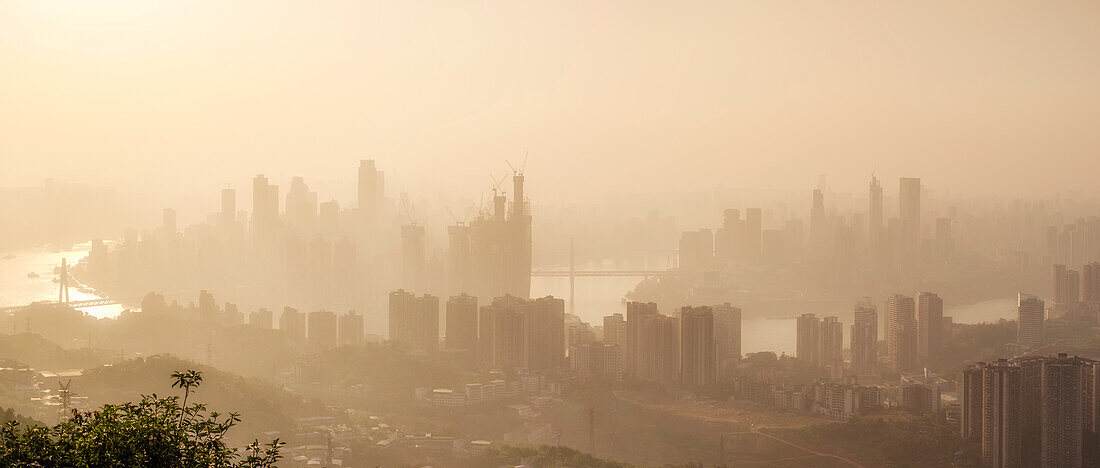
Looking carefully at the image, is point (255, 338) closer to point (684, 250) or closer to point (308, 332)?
point (308, 332)

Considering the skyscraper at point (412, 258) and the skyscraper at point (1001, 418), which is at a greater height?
the skyscraper at point (412, 258)

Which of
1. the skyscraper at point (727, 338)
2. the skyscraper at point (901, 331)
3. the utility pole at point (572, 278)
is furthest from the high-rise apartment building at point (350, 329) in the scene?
the skyscraper at point (901, 331)

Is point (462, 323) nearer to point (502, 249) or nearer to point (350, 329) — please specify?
point (350, 329)

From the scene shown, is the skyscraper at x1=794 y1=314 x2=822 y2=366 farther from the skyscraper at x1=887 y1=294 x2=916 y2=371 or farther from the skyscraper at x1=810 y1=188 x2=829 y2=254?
the skyscraper at x1=810 y1=188 x2=829 y2=254

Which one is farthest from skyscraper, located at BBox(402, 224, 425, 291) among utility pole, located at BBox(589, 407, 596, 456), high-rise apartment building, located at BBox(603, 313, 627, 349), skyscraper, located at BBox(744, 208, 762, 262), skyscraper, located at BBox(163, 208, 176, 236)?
utility pole, located at BBox(589, 407, 596, 456)

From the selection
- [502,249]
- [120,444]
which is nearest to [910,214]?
[502,249]

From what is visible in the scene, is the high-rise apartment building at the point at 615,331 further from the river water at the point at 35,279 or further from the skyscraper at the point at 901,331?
the river water at the point at 35,279

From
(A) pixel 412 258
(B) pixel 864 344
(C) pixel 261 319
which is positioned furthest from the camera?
(A) pixel 412 258
